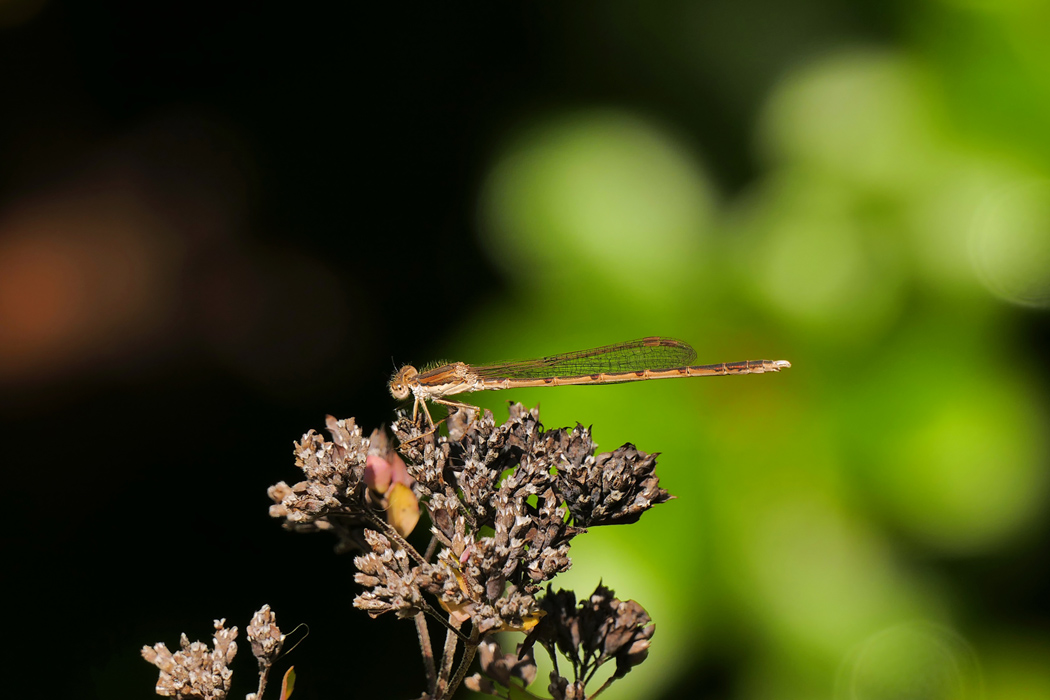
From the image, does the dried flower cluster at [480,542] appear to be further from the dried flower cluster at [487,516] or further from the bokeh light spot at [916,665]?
the bokeh light spot at [916,665]

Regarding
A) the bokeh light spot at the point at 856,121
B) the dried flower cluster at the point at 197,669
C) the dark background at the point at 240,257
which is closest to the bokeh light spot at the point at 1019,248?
the bokeh light spot at the point at 856,121

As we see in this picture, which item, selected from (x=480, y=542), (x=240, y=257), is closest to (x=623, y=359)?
(x=480, y=542)

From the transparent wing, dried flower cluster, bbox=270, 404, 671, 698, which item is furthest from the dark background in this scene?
dried flower cluster, bbox=270, 404, 671, 698

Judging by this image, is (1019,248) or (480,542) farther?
(1019,248)

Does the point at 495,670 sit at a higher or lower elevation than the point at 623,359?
lower

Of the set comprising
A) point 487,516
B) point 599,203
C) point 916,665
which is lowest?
point 916,665

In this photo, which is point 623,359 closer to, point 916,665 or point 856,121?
point 856,121
